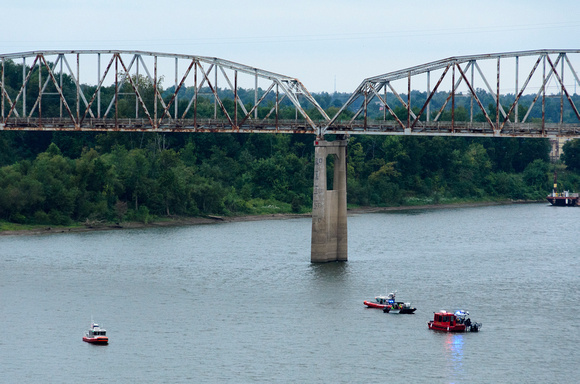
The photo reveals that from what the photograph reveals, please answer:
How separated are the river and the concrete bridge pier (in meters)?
1.92

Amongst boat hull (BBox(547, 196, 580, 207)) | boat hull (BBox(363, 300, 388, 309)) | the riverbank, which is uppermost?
boat hull (BBox(547, 196, 580, 207))

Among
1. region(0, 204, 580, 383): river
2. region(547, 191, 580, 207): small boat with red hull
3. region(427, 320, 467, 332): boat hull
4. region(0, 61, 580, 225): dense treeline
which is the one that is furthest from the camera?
region(547, 191, 580, 207): small boat with red hull

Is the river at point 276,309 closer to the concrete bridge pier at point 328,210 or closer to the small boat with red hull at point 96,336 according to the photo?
the small boat with red hull at point 96,336

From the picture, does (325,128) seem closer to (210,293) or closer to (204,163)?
(210,293)

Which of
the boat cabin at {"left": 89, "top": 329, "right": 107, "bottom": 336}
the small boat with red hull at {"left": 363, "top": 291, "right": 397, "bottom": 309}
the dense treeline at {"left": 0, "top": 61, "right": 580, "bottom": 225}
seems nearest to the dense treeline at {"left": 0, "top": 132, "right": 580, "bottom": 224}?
the dense treeline at {"left": 0, "top": 61, "right": 580, "bottom": 225}

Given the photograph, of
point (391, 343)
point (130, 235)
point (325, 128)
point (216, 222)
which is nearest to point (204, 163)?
point (216, 222)

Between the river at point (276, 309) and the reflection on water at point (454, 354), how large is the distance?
182 mm

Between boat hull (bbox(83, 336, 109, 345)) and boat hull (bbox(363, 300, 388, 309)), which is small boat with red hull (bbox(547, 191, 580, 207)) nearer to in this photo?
boat hull (bbox(363, 300, 388, 309))

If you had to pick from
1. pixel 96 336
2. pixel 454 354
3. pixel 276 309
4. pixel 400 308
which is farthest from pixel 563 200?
pixel 96 336

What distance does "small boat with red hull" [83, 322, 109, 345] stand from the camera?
63.6 meters

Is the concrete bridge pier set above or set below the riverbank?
above

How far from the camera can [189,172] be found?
149125 mm

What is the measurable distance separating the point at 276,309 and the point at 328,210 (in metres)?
23.4

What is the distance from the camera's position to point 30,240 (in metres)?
111
